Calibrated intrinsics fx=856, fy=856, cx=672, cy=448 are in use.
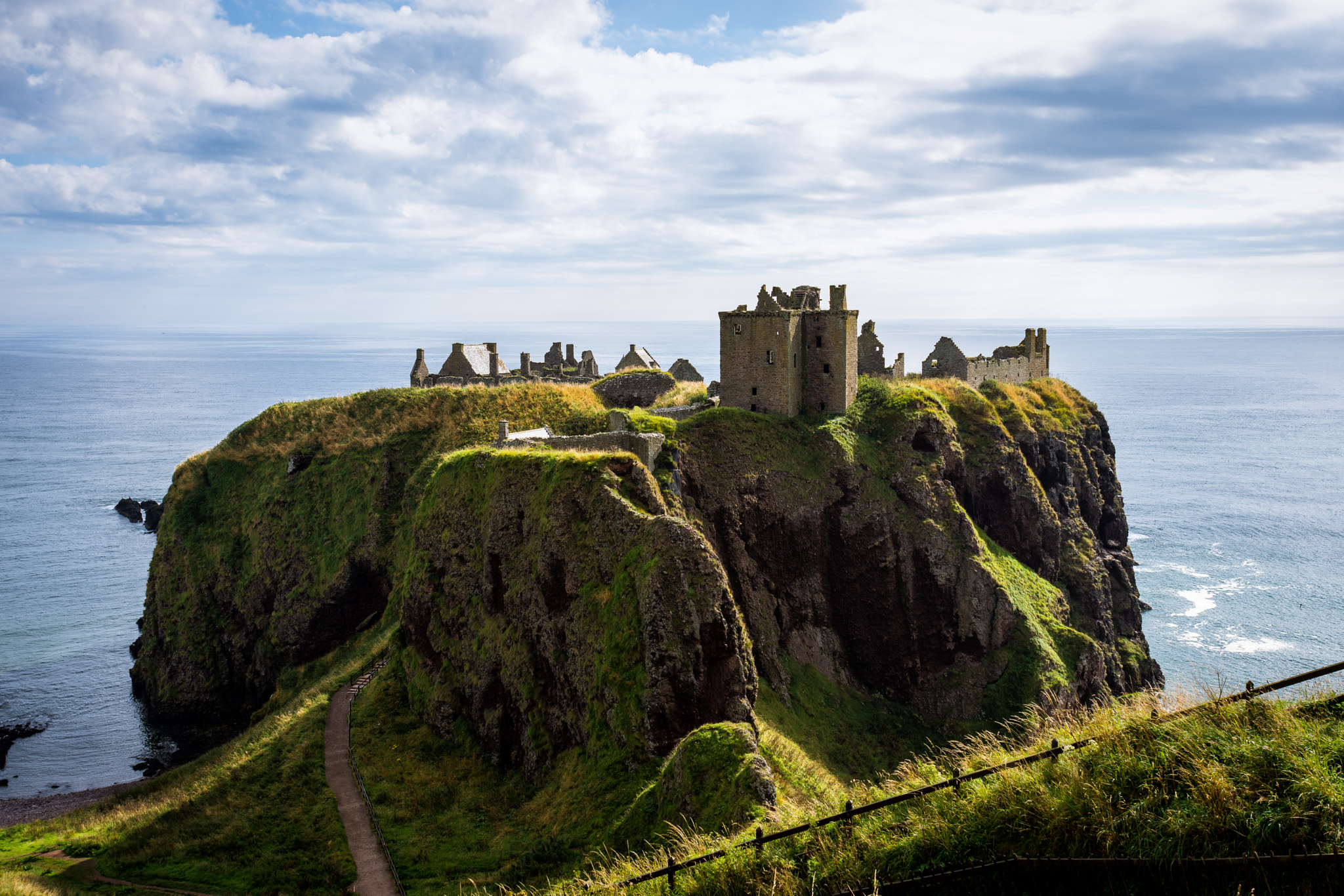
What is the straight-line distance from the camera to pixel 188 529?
216 ft

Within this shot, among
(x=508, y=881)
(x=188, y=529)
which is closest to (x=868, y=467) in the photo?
(x=508, y=881)

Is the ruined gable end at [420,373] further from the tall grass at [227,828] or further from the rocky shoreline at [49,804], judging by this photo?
the tall grass at [227,828]

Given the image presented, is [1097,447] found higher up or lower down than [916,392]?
lower down

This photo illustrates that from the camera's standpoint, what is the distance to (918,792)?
570 inches

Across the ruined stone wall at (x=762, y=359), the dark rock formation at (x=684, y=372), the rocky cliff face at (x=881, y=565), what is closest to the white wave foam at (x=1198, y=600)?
the rocky cliff face at (x=881, y=565)

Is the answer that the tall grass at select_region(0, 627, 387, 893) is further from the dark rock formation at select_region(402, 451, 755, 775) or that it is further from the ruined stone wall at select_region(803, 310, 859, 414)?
the ruined stone wall at select_region(803, 310, 859, 414)

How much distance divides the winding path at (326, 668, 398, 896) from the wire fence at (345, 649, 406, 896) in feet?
0.27

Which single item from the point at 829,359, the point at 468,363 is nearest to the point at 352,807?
the point at 829,359

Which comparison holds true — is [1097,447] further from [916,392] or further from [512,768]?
[512,768]

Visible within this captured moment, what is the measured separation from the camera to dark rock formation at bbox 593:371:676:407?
64500mm

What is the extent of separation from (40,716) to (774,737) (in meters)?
57.1

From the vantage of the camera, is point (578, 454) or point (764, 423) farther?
point (764, 423)

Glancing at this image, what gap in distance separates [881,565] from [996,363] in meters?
34.7

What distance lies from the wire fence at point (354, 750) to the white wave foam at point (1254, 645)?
7246cm
